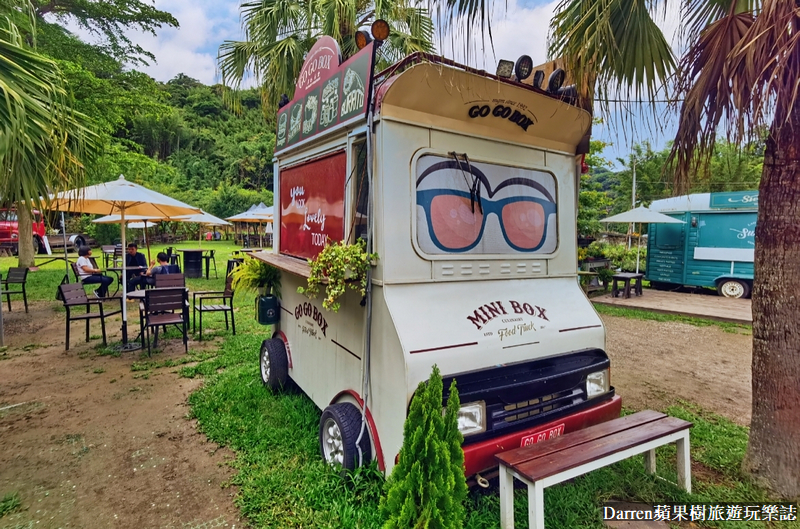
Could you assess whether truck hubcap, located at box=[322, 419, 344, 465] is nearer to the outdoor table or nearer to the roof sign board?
the outdoor table

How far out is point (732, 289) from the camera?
1102cm

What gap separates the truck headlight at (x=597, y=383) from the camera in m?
2.85

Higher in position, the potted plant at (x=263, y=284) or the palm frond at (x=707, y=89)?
the palm frond at (x=707, y=89)

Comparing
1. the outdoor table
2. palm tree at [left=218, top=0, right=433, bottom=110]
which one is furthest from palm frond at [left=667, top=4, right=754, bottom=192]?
the outdoor table

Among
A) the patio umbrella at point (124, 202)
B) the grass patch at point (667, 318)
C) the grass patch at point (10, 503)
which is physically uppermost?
the patio umbrella at point (124, 202)

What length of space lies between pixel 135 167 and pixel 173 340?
10340mm

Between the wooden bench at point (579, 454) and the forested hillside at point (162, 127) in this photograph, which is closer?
the wooden bench at point (579, 454)

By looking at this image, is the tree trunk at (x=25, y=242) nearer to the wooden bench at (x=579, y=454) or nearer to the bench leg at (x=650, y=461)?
the wooden bench at (x=579, y=454)

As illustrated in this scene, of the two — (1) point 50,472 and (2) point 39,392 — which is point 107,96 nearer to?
(2) point 39,392

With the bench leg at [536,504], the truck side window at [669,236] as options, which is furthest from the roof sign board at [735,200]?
the bench leg at [536,504]

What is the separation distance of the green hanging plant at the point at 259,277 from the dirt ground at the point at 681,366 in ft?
12.8

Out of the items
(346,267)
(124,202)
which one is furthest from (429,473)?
(124,202)

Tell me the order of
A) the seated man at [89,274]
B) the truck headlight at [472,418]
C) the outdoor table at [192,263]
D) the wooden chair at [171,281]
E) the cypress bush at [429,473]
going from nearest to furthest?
the cypress bush at [429,473], the truck headlight at [472,418], the wooden chair at [171,281], the seated man at [89,274], the outdoor table at [192,263]

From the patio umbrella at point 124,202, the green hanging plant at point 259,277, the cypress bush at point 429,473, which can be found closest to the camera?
the cypress bush at point 429,473
